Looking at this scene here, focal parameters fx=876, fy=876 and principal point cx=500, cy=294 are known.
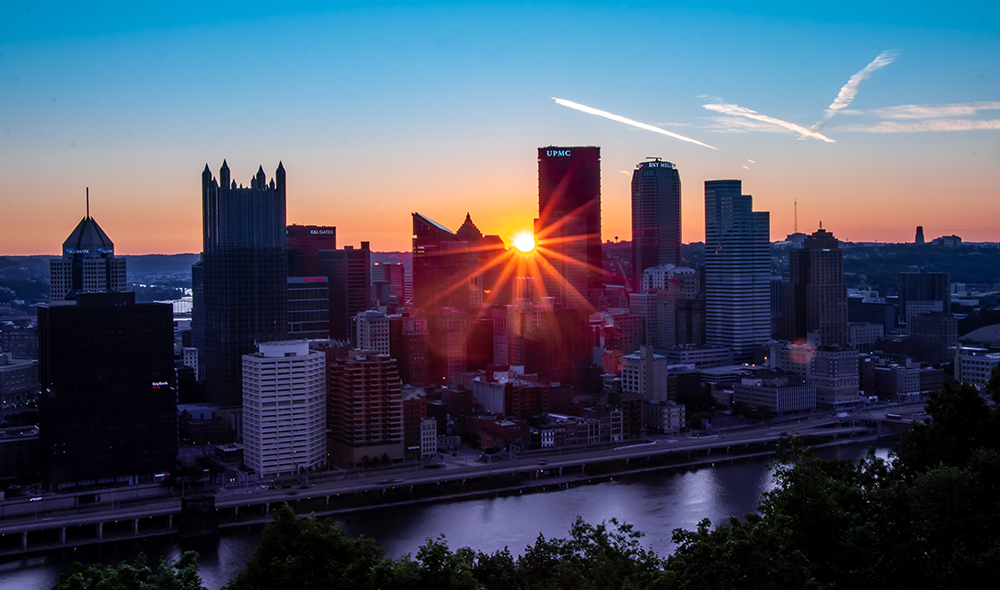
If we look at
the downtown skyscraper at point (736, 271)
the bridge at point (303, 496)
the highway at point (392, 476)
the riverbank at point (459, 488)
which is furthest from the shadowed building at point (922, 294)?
the bridge at point (303, 496)

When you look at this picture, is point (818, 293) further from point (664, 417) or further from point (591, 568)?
point (591, 568)

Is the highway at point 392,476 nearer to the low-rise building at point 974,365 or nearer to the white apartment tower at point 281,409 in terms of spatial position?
the white apartment tower at point 281,409

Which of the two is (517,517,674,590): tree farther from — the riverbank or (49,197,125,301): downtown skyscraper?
(49,197,125,301): downtown skyscraper

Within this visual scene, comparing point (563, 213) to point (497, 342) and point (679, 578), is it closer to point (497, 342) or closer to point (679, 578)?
point (497, 342)

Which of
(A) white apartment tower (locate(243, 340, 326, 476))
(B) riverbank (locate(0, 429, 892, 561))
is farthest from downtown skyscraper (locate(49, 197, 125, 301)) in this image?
(B) riverbank (locate(0, 429, 892, 561))

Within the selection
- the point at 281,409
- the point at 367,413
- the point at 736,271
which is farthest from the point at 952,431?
the point at 736,271

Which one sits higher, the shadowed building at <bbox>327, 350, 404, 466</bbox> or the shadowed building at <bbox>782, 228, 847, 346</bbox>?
the shadowed building at <bbox>782, 228, 847, 346</bbox>
